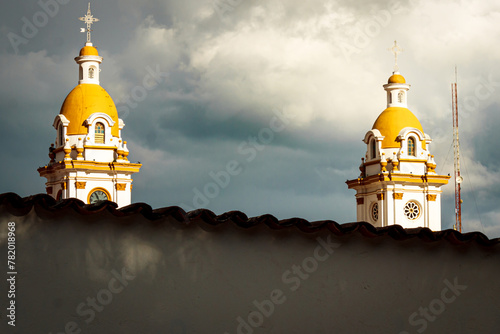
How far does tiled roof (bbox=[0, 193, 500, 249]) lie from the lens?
5504 millimetres

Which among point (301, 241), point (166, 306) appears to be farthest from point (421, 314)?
point (166, 306)

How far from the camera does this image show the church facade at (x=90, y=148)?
36938 mm

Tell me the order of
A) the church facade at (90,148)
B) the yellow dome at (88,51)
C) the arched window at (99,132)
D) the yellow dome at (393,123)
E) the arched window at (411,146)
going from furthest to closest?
the yellow dome at (393,123)
the arched window at (411,146)
the yellow dome at (88,51)
the arched window at (99,132)
the church facade at (90,148)

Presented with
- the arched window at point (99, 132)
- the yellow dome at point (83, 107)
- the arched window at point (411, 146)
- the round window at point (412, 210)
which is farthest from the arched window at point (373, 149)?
the arched window at point (99, 132)

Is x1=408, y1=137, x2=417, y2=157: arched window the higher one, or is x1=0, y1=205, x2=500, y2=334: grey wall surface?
x1=408, y1=137, x2=417, y2=157: arched window

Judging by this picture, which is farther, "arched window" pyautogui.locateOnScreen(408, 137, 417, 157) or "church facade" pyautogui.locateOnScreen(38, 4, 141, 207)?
"arched window" pyautogui.locateOnScreen(408, 137, 417, 157)

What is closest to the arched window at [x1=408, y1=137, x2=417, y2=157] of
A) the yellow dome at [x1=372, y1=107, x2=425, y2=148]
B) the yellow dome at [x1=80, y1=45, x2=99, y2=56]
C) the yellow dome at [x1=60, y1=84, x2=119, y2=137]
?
the yellow dome at [x1=372, y1=107, x2=425, y2=148]

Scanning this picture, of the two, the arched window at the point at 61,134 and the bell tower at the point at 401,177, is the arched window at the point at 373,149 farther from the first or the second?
the arched window at the point at 61,134

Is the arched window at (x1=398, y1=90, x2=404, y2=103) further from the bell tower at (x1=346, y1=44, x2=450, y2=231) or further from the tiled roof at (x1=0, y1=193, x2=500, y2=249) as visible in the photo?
the tiled roof at (x1=0, y1=193, x2=500, y2=249)

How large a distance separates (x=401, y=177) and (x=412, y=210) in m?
1.99

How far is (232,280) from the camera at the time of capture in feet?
20.0

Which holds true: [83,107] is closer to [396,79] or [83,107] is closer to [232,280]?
[396,79]

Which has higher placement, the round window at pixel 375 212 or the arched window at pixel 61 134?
the arched window at pixel 61 134

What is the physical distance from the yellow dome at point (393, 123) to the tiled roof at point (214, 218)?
3489cm
